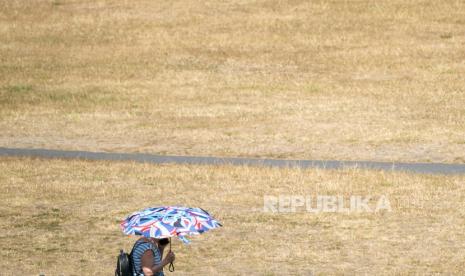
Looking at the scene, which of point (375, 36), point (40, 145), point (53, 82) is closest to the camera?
point (40, 145)

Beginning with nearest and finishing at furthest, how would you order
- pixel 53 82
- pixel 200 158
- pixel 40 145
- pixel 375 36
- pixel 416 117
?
pixel 200 158
pixel 40 145
pixel 416 117
pixel 53 82
pixel 375 36

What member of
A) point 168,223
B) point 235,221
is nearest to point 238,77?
point 235,221

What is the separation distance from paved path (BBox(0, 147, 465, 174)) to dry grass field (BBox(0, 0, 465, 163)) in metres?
1.11

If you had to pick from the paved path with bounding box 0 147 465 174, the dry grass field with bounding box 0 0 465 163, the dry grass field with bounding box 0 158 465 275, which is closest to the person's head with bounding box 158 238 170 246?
the dry grass field with bounding box 0 158 465 275

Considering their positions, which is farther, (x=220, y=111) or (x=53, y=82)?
(x=53, y=82)

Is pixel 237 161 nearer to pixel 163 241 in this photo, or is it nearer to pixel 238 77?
pixel 163 241

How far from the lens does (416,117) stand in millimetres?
33000

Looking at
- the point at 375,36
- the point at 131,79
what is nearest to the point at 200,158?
the point at 131,79

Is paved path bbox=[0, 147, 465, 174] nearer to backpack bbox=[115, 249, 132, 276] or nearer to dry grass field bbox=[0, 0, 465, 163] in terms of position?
dry grass field bbox=[0, 0, 465, 163]

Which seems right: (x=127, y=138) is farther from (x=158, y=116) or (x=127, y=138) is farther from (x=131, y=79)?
(x=131, y=79)

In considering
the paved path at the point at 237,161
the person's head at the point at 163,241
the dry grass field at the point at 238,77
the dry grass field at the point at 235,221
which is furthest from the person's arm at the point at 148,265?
the dry grass field at the point at 238,77

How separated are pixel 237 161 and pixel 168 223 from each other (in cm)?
1445

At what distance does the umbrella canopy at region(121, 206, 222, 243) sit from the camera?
37.6 feet

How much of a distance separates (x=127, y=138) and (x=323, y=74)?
12623 mm
